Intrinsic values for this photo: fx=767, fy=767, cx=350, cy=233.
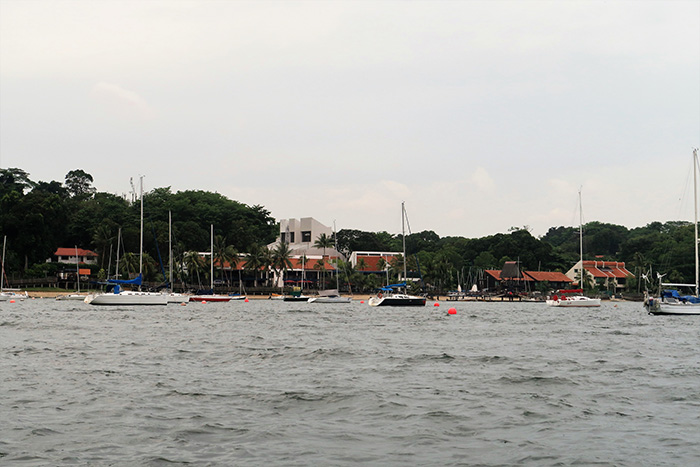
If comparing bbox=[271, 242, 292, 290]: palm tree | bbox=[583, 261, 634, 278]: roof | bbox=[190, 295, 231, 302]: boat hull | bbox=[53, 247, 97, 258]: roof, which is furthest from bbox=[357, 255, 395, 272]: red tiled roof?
bbox=[53, 247, 97, 258]: roof

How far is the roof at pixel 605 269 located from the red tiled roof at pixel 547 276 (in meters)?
6.14

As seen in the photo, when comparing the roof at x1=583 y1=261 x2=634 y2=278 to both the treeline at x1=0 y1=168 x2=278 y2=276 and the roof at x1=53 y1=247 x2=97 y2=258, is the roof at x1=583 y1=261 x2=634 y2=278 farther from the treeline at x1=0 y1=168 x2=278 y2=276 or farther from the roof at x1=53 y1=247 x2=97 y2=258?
the roof at x1=53 y1=247 x2=97 y2=258

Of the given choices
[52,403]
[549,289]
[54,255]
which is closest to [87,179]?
[54,255]

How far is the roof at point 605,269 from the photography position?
137125mm

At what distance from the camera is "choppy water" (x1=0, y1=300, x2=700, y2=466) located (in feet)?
37.1

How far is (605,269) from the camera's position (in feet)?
460

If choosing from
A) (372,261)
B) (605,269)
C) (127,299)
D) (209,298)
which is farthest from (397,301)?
(605,269)

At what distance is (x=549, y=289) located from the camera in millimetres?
126938

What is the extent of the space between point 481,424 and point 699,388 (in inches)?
291

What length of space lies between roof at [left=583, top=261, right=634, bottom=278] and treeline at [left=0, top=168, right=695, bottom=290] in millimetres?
2199

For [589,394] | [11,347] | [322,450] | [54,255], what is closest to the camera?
[322,450]

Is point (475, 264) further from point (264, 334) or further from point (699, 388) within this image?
point (699, 388)

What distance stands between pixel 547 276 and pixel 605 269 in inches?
640

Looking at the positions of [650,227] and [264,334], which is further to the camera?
[650,227]
